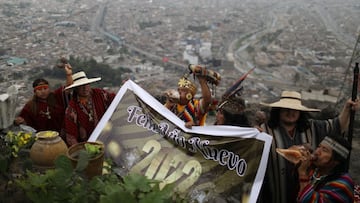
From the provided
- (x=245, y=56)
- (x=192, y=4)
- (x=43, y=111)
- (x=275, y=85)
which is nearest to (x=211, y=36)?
(x=245, y=56)

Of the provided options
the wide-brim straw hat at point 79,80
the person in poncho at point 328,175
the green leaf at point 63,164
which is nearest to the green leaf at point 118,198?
the green leaf at point 63,164

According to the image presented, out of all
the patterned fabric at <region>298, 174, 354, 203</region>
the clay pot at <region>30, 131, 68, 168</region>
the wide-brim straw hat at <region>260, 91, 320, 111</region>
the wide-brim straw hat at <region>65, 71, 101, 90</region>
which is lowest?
the clay pot at <region>30, 131, 68, 168</region>

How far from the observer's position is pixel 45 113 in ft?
12.8

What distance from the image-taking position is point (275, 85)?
96.3 ft

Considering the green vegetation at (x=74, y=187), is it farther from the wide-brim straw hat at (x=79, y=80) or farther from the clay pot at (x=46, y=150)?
the wide-brim straw hat at (x=79, y=80)

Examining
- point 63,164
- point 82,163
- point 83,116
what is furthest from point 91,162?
point 83,116

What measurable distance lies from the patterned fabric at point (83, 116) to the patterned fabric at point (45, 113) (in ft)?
1.20

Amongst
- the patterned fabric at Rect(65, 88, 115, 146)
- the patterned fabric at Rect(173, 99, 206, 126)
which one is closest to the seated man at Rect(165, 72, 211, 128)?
the patterned fabric at Rect(173, 99, 206, 126)

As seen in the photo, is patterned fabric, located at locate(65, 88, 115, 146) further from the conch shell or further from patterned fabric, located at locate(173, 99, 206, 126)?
the conch shell

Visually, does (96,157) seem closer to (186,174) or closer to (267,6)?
(186,174)

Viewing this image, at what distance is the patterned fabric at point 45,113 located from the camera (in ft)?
12.9

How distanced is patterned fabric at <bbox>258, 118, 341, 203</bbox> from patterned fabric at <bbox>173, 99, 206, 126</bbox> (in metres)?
0.78

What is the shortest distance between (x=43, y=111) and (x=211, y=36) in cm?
4464

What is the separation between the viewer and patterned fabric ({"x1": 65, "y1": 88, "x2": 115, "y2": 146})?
11.8ft
